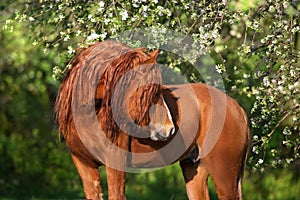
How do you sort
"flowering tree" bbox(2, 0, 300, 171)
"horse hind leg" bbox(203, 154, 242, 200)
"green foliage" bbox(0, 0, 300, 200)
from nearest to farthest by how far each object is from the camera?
"horse hind leg" bbox(203, 154, 242, 200), "flowering tree" bbox(2, 0, 300, 171), "green foliage" bbox(0, 0, 300, 200)

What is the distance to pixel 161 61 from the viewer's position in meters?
7.98

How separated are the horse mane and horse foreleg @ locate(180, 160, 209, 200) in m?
1.20

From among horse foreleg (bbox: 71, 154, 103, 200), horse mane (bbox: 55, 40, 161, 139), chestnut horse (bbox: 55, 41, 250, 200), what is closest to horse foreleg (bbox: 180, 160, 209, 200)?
chestnut horse (bbox: 55, 41, 250, 200)

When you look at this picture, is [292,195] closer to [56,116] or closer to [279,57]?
[279,57]

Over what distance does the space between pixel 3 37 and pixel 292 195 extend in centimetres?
512

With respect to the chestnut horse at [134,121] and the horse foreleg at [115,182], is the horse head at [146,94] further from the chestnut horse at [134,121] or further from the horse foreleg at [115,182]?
the horse foreleg at [115,182]

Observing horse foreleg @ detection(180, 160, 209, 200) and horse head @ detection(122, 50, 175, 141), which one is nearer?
horse head @ detection(122, 50, 175, 141)

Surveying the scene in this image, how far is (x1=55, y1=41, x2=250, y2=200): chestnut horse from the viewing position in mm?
4676

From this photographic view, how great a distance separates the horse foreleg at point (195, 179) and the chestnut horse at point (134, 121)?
20cm

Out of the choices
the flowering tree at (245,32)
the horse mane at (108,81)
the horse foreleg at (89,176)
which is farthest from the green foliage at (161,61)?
the horse foreleg at (89,176)

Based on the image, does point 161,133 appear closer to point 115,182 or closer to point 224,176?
point 115,182

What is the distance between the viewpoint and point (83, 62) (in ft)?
15.8

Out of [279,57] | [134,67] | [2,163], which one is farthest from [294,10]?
[2,163]

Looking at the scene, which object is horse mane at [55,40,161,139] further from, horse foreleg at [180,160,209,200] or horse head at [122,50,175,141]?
horse foreleg at [180,160,209,200]
